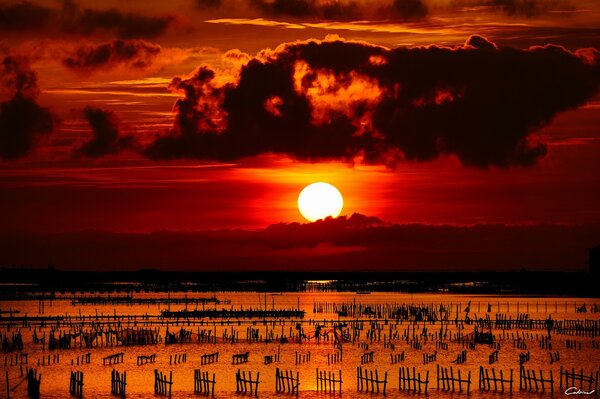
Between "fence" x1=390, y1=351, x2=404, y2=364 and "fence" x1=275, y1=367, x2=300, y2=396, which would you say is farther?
"fence" x1=390, y1=351, x2=404, y2=364

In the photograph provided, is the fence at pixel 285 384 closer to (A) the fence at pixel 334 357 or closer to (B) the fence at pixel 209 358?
(B) the fence at pixel 209 358

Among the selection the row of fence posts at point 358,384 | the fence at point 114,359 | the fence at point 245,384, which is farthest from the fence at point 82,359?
the fence at point 245,384

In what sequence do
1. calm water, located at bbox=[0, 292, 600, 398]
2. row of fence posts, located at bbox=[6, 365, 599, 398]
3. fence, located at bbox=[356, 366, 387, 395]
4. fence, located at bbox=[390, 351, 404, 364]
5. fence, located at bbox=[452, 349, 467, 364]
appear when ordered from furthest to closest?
fence, located at bbox=[390, 351, 404, 364], fence, located at bbox=[452, 349, 467, 364], calm water, located at bbox=[0, 292, 600, 398], fence, located at bbox=[356, 366, 387, 395], row of fence posts, located at bbox=[6, 365, 599, 398]

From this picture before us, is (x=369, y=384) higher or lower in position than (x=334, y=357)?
lower

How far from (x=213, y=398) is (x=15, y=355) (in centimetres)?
2499

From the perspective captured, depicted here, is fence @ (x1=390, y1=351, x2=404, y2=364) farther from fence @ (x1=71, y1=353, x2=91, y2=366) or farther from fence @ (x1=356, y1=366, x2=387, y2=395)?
fence @ (x1=71, y1=353, x2=91, y2=366)

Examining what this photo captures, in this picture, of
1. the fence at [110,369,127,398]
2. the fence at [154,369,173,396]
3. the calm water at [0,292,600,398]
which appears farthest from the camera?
the calm water at [0,292,600,398]

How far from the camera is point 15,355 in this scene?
7700 cm

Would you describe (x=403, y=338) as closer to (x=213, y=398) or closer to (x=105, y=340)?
(x=105, y=340)

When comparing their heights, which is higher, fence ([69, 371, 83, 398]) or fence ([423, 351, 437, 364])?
fence ([423, 351, 437, 364])

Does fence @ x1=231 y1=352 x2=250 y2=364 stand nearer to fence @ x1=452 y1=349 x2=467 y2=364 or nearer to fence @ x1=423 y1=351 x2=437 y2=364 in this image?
fence @ x1=423 y1=351 x2=437 y2=364

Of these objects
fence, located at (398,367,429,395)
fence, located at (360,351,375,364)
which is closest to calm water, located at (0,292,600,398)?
fence, located at (360,351,375,364)

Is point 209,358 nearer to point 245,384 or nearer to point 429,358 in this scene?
point 245,384

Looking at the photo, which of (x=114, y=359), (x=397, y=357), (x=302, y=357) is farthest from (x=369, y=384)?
(x=114, y=359)
